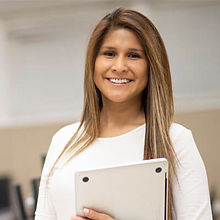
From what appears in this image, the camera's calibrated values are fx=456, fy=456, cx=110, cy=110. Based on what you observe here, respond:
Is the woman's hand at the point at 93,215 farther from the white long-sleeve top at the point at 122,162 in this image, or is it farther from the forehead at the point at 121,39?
the forehead at the point at 121,39

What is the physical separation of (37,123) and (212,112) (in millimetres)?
1817

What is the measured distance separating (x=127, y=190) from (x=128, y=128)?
23 cm

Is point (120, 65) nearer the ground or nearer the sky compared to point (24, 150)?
nearer the sky

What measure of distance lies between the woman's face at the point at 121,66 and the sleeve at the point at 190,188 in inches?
7.9

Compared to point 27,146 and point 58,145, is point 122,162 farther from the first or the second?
point 27,146

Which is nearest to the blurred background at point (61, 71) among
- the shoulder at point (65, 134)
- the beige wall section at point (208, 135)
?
the beige wall section at point (208, 135)

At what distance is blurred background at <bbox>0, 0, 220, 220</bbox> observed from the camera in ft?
14.9

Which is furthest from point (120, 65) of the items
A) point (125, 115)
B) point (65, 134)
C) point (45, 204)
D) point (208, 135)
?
point (208, 135)

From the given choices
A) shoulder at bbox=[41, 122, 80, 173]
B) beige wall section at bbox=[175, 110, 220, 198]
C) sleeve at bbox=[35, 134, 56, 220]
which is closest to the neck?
shoulder at bbox=[41, 122, 80, 173]

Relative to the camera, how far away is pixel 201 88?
4691mm

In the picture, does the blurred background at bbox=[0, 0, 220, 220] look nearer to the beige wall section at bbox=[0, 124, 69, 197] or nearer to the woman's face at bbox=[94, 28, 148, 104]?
the beige wall section at bbox=[0, 124, 69, 197]

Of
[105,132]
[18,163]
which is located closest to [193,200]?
[105,132]

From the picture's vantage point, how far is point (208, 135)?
4.46m

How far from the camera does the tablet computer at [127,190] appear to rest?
1.04 metres
